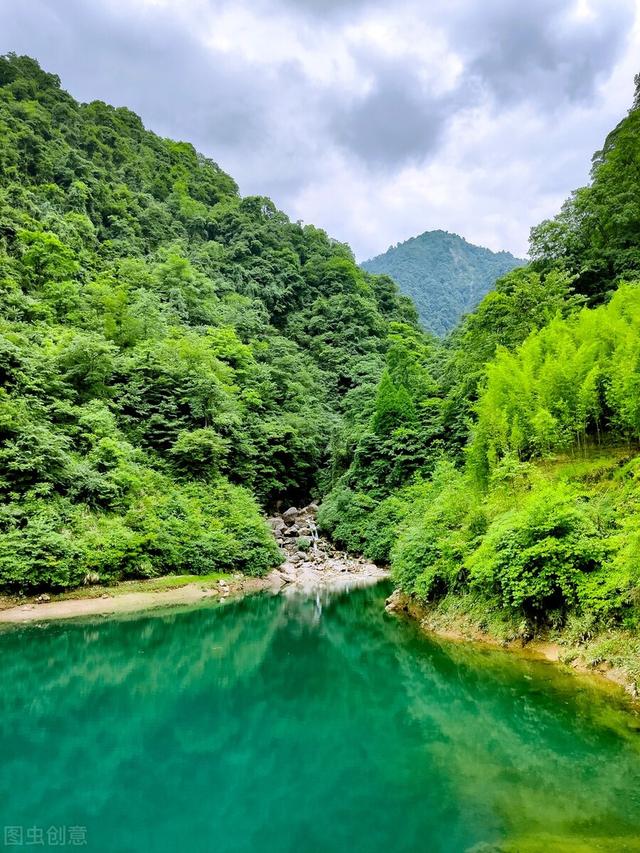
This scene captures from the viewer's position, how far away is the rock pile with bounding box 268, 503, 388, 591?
28.6 m

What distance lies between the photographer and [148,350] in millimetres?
33906

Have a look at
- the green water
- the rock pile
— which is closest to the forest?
the rock pile

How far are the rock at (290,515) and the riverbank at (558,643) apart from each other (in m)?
22.4

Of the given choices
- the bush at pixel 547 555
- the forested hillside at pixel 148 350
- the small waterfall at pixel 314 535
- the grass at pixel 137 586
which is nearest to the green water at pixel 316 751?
the bush at pixel 547 555

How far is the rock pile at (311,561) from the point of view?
28.6m

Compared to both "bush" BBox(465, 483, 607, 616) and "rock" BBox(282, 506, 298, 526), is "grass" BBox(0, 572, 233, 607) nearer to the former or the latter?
"rock" BBox(282, 506, 298, 526)

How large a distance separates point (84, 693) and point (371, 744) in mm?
6540

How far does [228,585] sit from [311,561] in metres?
7.07

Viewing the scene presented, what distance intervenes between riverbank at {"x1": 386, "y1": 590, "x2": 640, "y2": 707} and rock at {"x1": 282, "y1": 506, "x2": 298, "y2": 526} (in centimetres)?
2239

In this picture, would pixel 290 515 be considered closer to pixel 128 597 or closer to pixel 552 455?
pixel 128 597

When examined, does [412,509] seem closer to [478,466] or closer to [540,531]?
[478,466]

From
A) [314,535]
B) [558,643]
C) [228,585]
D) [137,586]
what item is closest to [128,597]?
[137,586]

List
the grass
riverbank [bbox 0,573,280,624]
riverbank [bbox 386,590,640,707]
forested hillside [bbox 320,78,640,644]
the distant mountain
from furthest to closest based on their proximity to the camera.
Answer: the distant mountain
the grass
riverbank [bbox 0,573,280,624]
forested hillside [bbox 320,78,640,644]
riverbank [bbox 386,590,640,707]

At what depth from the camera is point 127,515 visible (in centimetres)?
2464
